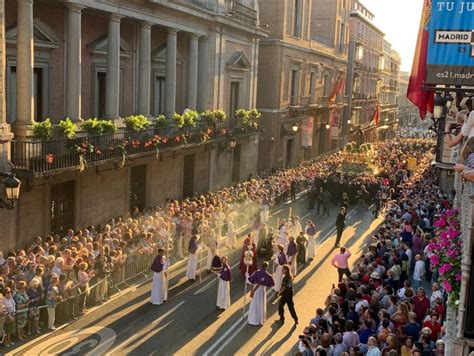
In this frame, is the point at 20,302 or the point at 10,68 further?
the point at 10,68

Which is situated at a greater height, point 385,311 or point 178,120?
point 178,120

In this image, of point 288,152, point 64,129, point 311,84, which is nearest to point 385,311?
point 64,129

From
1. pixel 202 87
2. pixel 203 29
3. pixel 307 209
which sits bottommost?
pixel 307 209

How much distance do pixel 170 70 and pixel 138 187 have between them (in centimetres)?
561

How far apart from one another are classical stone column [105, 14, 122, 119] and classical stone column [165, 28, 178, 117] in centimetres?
435

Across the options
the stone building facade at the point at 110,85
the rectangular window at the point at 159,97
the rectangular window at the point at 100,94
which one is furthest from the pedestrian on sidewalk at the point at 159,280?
the rectangular window at the point at 159,97

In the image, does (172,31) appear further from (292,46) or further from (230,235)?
(292,46)

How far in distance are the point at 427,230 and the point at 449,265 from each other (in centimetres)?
1295

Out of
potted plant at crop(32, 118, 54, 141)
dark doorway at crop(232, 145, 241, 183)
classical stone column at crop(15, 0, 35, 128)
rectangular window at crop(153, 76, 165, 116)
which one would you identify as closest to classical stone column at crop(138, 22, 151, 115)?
rectangular window at crop(153, 76, 165, 116)

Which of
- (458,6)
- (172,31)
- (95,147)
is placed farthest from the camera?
(172,31)

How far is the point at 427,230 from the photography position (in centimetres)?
2166

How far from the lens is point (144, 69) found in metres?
25.6

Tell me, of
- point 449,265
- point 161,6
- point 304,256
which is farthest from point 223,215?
point 449,265

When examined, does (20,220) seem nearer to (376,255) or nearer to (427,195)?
(376,255)
